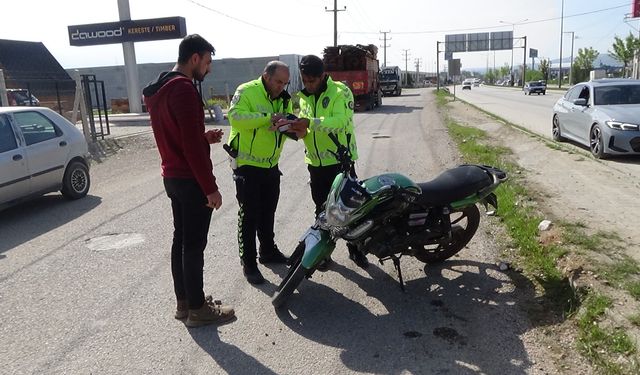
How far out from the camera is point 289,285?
3818 mm

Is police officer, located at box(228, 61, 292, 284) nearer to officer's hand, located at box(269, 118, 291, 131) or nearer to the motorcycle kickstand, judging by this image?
officer's hand, located at box(269, 118, 291, 131)

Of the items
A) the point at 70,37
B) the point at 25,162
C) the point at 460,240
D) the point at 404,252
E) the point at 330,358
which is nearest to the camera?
the point at 330,358

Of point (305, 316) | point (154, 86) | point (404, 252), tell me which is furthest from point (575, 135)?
point (154, 86)

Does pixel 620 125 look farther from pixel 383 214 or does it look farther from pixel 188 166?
pixel 188 166

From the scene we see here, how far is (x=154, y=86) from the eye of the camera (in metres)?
3.37

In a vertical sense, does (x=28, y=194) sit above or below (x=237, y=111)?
below

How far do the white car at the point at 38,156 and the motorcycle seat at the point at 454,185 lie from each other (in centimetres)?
558

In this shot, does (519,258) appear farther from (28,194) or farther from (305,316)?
(28,194)

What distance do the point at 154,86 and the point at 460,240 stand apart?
2977 millimetres

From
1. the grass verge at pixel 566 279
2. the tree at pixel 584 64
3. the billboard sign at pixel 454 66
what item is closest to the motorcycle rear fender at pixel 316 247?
the grass verge at pixel 566 279

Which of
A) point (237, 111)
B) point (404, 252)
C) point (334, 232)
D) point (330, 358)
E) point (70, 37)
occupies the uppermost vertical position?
point (70, 37)

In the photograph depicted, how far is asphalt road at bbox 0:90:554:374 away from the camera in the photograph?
3234 millimetres

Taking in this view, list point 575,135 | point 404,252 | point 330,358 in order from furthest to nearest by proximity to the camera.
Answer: point 575,135 → point 404,252 → point 330,358

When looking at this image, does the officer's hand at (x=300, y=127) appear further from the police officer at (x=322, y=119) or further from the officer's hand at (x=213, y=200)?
the officer's hand at (x=213, y=200)
